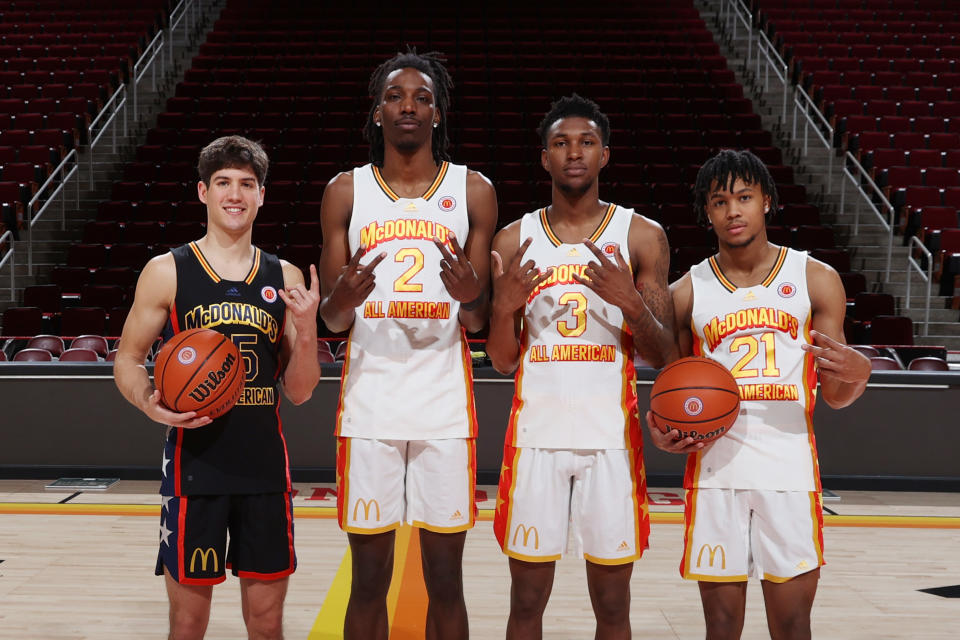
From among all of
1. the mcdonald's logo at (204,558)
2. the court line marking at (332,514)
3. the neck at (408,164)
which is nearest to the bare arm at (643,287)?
the neck at (408,164)

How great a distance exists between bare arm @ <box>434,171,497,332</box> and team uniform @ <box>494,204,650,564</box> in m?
0.15

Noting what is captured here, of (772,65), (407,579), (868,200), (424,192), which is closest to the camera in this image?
(424,192)

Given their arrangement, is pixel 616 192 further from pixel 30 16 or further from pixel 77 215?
pixel 30 16

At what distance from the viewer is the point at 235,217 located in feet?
7.68

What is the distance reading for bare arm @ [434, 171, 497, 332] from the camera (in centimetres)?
231

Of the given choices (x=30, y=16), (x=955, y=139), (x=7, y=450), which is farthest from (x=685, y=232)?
(x=30, y=16)

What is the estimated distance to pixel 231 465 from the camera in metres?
2.29

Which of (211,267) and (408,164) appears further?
(408,164)

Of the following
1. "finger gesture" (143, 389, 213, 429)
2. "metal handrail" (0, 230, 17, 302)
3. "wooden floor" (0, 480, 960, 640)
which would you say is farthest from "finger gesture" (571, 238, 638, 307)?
"metal handrail" (0, 230, 17, 302)

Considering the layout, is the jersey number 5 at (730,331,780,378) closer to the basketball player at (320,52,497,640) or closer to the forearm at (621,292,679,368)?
the forearm at (621,292,679,368)

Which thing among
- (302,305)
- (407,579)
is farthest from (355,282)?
(407,579)

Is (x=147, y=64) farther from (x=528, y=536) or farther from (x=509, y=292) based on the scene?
(x=528, y=536)

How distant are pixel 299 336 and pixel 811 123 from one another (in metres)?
9.89

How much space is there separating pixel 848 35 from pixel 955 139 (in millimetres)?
3863
